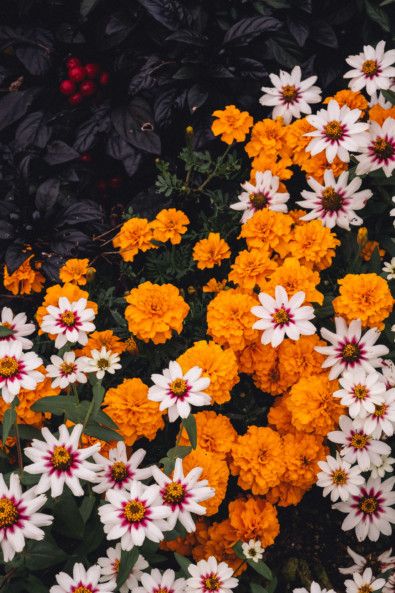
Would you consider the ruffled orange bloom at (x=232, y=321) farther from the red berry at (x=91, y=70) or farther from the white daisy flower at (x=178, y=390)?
the red berry at (x=91, y=70)

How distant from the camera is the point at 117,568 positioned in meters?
1.50

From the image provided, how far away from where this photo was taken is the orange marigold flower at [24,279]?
2072 mm

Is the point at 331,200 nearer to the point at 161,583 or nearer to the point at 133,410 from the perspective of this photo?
the point at 133,410

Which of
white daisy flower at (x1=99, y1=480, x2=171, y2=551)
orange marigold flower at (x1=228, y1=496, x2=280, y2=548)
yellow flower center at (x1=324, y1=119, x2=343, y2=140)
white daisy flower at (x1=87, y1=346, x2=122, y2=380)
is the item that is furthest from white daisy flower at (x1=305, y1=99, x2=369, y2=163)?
white daisy flower at (x1=99, y1=480, x2=171, y2=551)

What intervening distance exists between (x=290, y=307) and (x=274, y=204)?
49 centimetres

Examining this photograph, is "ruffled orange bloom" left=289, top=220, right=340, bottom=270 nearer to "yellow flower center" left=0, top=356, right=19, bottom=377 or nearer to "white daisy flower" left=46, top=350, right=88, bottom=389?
"white daisy flower" left=46, top=350, right=88, bottom=389

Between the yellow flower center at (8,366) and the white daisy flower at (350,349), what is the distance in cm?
74

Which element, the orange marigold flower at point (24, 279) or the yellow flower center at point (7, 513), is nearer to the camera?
the yellow flower center at point (7, 513)

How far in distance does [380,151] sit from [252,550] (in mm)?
1204

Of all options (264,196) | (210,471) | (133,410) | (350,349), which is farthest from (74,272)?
(350,349)

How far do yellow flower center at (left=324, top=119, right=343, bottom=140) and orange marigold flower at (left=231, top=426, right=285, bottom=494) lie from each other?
0.91 metres

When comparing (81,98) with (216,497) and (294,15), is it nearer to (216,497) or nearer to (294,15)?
(294,15)

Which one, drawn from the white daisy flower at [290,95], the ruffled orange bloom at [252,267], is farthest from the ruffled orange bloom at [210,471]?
the white daisy flower at [290,95]

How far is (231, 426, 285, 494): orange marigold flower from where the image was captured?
5.21 ft
